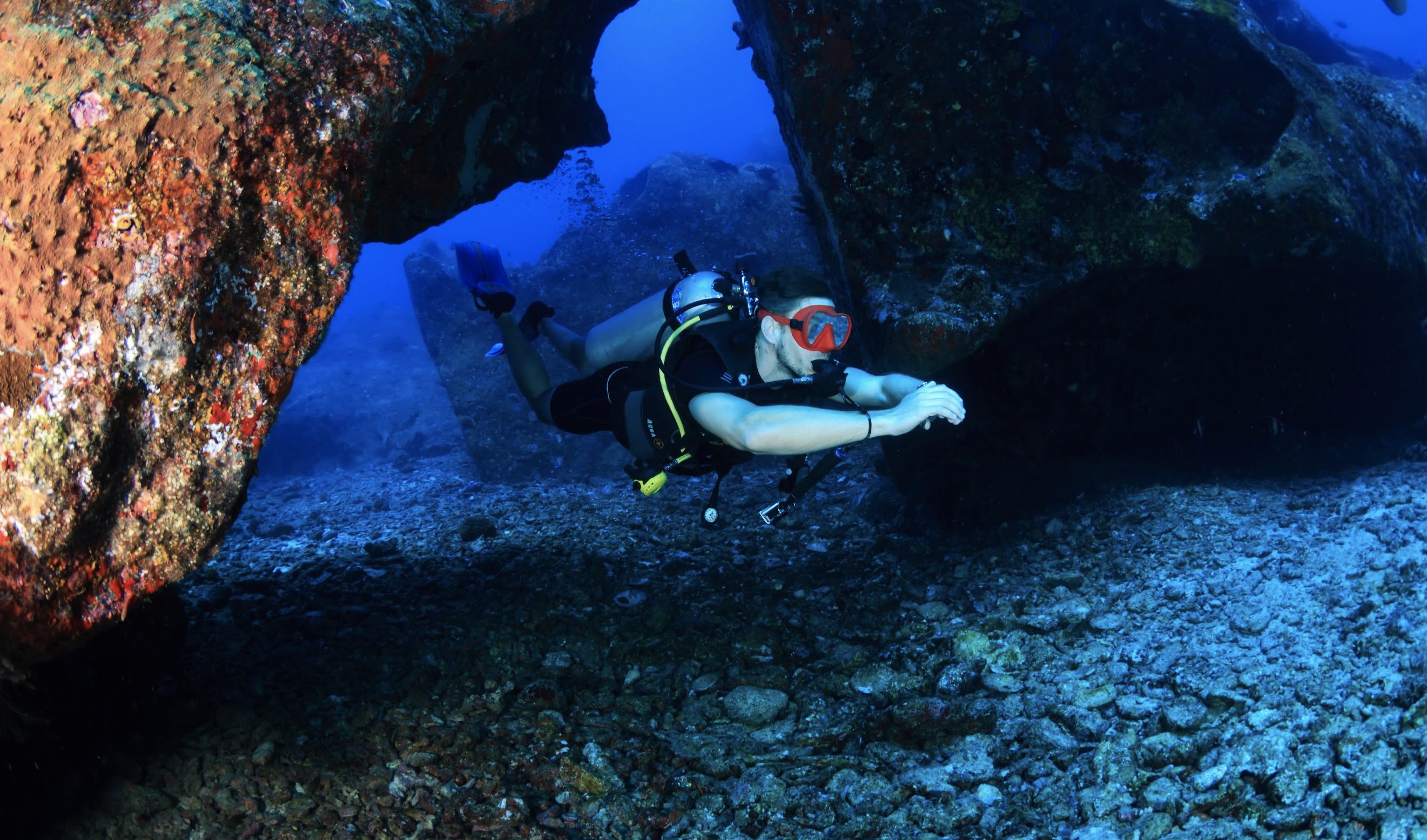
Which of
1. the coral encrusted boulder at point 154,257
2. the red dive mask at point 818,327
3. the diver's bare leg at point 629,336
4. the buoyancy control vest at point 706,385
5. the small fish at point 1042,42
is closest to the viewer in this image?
the coral encrusted boulder at point 154,257

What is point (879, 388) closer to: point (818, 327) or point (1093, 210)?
point (818, 327)

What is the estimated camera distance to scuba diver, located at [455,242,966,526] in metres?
2.87

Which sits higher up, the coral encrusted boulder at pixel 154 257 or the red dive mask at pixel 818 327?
the coral encrusted boulder at pixel 154 257

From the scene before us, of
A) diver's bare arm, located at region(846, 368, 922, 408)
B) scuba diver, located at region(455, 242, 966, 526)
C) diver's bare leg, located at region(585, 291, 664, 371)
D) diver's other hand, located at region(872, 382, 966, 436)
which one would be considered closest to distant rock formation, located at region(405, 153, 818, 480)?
diver's bare leg, located at region(585, 291, 664, 371)

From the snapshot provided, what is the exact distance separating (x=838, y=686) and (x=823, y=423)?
52.0 inches

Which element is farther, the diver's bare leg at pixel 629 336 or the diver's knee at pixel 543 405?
the diver's knee at pixel 543 405

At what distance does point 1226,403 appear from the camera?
4.93 meters

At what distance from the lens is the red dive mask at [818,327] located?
321 cm

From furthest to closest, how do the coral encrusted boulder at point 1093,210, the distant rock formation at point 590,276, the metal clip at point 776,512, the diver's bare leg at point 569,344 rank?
the distant rock formation at point 590,276
the diver's bare leg at point 569,344
the coral encrusted boulder at point 1093,210
the metal clip at point 776,512

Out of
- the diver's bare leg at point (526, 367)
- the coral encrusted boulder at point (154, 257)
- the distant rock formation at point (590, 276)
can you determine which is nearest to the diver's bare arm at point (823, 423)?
the coral encrusted boulder at point (154, 257)

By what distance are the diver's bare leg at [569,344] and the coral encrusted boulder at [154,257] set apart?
248 cm

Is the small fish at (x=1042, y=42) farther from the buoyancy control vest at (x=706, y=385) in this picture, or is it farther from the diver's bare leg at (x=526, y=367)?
the diver's bare leg at (x=526, y=367)

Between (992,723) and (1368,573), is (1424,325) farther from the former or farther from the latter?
(992,723)

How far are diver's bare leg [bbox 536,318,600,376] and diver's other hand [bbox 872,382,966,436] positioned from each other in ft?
8.35
